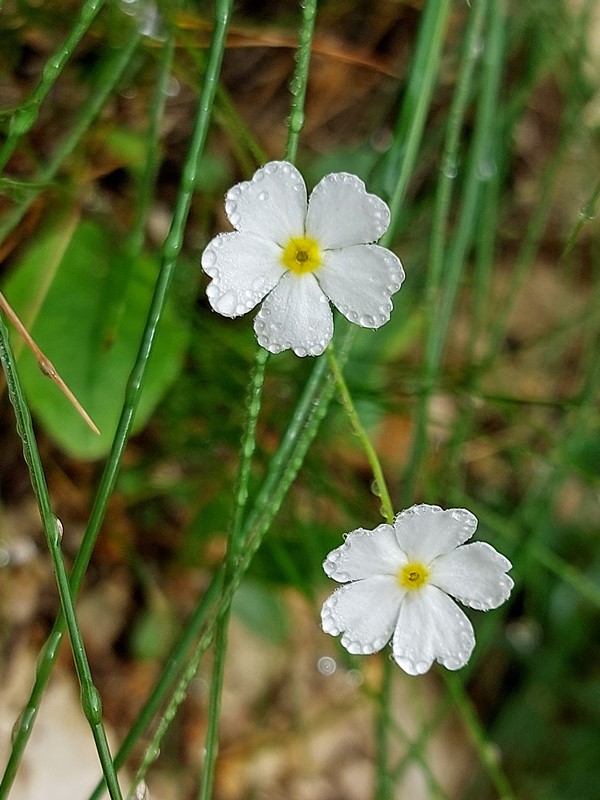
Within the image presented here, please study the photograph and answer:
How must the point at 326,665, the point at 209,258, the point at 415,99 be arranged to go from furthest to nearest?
the point at 326,665 < the point at 415,99 < the point at 209,258


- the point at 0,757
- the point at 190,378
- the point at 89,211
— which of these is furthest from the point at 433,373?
the point at 0,757

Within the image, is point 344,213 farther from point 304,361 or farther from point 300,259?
point 304,361

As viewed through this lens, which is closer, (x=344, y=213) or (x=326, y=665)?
(x=344, y=213)

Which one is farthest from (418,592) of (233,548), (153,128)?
(153,128)

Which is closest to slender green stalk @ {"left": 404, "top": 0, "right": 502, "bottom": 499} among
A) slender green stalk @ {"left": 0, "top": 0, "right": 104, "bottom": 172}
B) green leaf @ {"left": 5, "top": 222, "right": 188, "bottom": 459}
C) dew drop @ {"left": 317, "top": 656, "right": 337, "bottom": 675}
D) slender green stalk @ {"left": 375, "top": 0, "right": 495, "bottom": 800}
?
slender green stalk @ {"left": 375, "top": 0, "right": 495, "bottom": 800}

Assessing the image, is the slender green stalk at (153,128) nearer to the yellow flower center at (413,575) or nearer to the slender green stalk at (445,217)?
the slender green stalk at (445,217)

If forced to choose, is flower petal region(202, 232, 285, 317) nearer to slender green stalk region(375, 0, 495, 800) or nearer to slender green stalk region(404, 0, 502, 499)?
slender green stalk region(375, 0, 495, 800)

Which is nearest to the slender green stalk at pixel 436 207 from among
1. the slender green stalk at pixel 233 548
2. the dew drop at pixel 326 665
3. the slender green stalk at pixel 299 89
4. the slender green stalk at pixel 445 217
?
the slender green stalk at pixel 445 217

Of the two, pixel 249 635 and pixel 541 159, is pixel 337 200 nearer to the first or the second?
pixel 249 635
